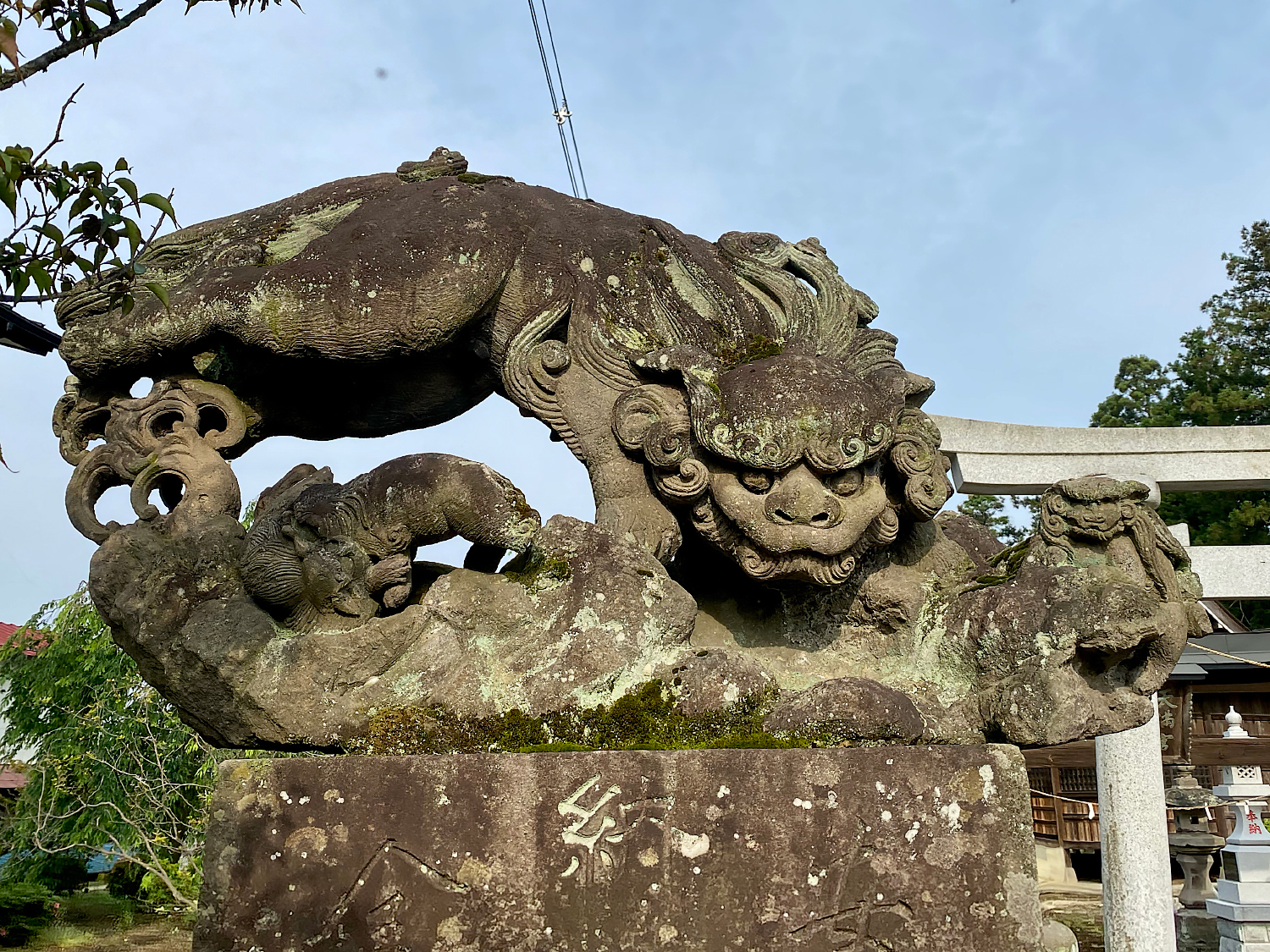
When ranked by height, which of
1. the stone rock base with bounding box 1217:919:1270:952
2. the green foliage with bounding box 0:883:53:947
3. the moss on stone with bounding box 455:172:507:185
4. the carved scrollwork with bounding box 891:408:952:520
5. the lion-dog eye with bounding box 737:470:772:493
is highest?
the moss on stone with bounding box 455:172:507:185

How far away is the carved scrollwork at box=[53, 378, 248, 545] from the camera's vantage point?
317cm

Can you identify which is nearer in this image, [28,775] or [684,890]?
[684,890]

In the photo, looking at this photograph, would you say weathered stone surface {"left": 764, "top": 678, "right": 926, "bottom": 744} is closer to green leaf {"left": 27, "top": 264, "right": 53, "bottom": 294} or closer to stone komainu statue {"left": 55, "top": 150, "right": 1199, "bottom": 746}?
stone komainu statue {"left": 55, "top": 150, "right": 1199, "bottom": 746}

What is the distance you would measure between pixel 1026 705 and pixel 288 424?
2.42m

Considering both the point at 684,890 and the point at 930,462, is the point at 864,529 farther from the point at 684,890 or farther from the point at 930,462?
the point at 684,890

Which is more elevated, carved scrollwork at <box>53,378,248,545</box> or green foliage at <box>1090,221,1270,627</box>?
green foliage at <box>1090,221,1270,627</box>

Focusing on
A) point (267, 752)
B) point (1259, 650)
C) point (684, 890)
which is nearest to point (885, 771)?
point (684, 890)

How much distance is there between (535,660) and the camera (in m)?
2.71

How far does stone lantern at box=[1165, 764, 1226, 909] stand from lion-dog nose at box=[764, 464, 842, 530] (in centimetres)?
1009

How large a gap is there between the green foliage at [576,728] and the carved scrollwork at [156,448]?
1.00m

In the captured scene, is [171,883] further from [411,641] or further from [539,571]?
[539,571]

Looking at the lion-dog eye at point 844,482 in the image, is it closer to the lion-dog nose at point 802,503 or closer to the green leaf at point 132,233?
the lion-dog nose at point 802,503

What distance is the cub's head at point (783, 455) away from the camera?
9.53 feet

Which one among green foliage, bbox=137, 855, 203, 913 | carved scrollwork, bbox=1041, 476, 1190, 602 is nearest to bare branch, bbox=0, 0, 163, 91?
carved scrollwork, bbox=1041, 476, 1190, 602
